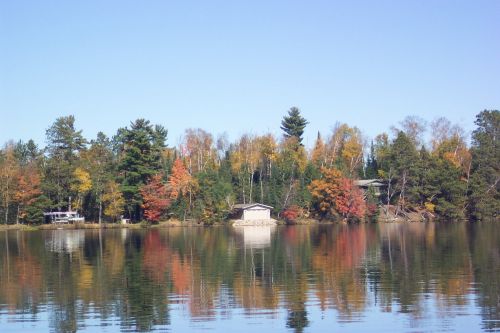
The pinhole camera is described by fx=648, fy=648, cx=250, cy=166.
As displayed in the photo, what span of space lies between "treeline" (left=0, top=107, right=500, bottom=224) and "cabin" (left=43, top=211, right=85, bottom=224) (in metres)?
1.22

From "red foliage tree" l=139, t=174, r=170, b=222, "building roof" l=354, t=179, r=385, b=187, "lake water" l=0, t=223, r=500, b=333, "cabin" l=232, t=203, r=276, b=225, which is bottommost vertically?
"lake water" l=0, t=223, r=500, b=333

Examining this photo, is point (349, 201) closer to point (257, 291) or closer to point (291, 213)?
point (291, 213)

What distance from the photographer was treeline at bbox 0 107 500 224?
9081cm

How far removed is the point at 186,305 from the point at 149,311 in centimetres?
162

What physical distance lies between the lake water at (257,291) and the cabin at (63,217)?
157 feet

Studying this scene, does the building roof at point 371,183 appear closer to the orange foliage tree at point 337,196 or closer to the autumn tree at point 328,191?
the orange foliage tree at point 337,196

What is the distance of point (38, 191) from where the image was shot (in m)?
89.3

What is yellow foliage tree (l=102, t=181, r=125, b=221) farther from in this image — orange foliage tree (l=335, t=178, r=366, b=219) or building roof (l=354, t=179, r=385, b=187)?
building roof (l=354, t=179, r=385, b=187)

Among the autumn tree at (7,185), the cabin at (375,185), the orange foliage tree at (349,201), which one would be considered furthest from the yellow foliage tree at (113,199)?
the cabin at (375,185)

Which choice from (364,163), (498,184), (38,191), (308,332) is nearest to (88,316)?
(308,332)

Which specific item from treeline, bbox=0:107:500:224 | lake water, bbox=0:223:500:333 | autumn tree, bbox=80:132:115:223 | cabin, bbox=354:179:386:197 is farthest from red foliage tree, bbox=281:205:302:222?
lake water, bbox=0:223:500:333

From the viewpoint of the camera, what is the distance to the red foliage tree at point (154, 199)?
8981 centimetres

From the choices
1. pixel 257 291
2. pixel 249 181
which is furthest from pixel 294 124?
pixel 257 291

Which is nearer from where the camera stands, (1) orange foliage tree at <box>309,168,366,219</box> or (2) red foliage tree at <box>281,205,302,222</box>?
(1) orange foliage tree at <box>309,168,366,219</box>
